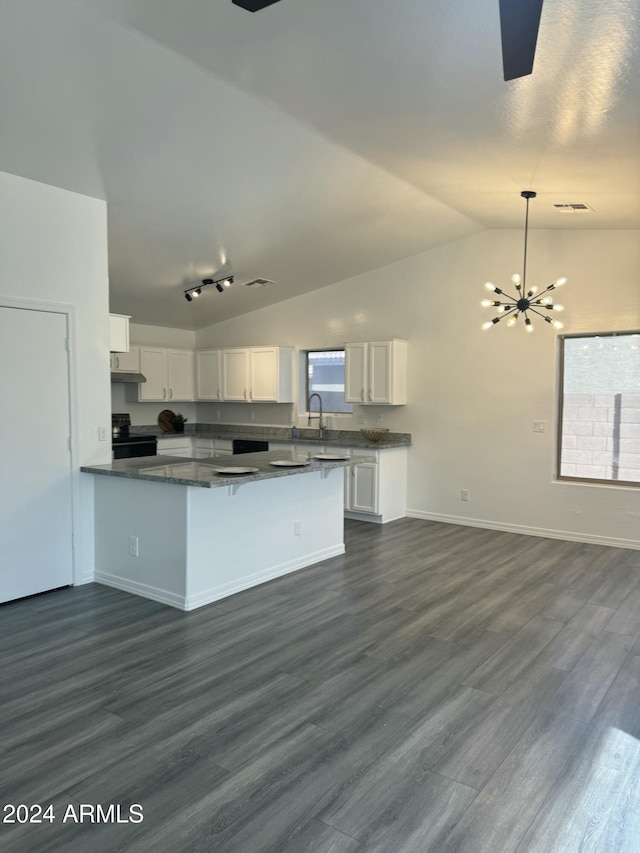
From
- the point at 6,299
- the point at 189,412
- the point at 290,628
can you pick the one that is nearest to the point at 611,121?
the point at 290,628

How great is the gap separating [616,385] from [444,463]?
1.93m

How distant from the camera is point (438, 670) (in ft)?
10.2

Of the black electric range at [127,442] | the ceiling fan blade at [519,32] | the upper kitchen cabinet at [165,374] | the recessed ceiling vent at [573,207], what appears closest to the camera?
the ceiling fan blade at [519,32]

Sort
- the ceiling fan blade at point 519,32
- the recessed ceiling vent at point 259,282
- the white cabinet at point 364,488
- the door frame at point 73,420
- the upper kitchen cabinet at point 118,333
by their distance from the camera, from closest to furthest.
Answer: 1. the ceiling fan blade at point 519,32
2. the door frame at point 73,420
3. the upper kitchen cabinet at point 118,333
4. the white cabinet at point 364,488
5. the recessed ceiling vent at point 259,282

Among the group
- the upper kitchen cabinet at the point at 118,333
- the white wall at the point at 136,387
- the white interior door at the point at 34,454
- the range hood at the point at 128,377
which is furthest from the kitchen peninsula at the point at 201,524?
the white wall at the point at 136,387

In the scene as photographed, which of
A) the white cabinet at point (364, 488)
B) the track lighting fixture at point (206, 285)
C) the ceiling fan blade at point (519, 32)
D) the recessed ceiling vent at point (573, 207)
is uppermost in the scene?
the recessed ceiling vent at point (573, 207)

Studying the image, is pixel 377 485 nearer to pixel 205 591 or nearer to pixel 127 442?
pixel 205 591

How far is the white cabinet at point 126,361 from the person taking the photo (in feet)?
23.9

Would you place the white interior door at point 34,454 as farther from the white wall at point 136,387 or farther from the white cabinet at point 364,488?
the white wall at point 136,387

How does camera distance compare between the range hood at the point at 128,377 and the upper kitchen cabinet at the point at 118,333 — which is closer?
the upper kitchen cabinet at the point at 118,333

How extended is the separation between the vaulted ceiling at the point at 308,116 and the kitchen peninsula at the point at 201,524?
209 cm

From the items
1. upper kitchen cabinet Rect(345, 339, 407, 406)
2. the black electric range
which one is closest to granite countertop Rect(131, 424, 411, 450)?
the black electric range

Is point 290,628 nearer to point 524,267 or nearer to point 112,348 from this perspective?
point 112,348

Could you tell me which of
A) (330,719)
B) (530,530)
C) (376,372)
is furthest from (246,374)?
(330,719)
